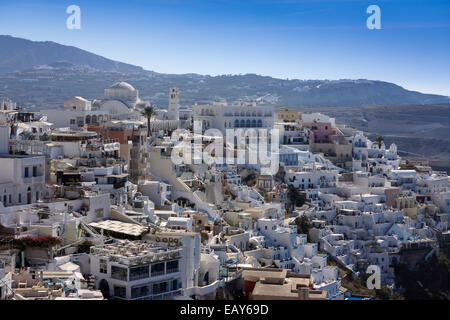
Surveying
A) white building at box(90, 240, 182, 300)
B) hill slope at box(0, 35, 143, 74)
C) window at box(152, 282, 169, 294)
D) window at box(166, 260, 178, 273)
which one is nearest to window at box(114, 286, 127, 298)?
white building at box(90, 240, 182, 300)

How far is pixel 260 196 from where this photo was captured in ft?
118

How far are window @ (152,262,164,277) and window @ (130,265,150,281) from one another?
0.80ft

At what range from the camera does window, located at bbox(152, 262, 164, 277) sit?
1962 centimetres

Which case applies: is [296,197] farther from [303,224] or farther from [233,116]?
[233,116]

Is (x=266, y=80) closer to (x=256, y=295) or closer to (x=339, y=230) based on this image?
(x=339, y=230)

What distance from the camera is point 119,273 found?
19141 millimetres

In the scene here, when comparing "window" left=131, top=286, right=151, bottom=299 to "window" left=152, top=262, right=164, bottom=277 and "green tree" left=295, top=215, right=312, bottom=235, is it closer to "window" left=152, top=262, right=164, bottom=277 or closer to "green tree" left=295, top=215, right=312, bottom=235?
"window" left=152, top=262, right=164, bottom=277

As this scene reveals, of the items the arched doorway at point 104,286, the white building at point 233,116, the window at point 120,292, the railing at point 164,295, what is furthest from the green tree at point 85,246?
the white building at point 233,116

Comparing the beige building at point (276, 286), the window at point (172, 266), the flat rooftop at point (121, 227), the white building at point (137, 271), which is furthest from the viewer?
the flat rooftop at point (121, 227)

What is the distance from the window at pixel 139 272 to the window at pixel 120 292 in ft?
1.19

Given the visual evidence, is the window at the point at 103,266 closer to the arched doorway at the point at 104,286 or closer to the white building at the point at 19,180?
the arched doorway at the point at 104,286

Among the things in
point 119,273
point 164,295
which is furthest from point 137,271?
point 164,295

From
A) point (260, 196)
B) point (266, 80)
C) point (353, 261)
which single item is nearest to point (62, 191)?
point (260, 196)

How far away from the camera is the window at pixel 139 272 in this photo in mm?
18984
